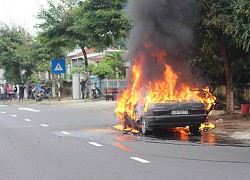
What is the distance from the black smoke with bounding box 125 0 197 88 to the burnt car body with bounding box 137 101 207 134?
223cm

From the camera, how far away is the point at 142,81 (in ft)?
47.9

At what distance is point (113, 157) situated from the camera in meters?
9.64

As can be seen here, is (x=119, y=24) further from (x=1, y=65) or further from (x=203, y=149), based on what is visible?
(x=1, y=65)

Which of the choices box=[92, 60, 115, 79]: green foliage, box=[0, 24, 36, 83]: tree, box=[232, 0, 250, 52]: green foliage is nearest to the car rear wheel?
box=[232, 0, 250, 52]: green foliage

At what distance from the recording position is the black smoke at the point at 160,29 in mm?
15208

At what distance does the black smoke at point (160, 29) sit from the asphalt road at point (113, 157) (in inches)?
112

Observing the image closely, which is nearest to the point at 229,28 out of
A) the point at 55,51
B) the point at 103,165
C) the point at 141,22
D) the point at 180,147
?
the point at 141,22

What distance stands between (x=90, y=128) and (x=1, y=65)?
30001mm

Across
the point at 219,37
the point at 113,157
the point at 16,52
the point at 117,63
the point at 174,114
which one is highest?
the point at 16,52

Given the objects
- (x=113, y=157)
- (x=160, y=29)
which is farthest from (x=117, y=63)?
(x=113, y=157)

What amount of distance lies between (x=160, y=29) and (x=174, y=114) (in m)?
3.62

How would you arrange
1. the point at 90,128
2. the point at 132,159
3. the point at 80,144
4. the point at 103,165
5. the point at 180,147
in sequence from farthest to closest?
1. the point at 90,128
2. the point at 80,144
3. the point at 180,147
4. the point at 132,159
5. the point at 103,165

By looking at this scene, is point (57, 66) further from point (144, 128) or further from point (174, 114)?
point (174, 114)

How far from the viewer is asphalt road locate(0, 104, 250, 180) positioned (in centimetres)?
786
